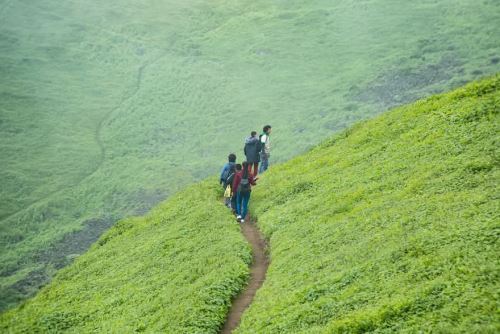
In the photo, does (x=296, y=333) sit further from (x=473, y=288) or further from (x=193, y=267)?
(x=193, y=267)

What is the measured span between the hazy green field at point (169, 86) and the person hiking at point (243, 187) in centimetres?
6376

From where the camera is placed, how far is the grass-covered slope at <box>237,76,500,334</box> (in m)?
15.8

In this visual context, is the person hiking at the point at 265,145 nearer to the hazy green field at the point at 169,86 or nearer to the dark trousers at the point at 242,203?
the dark trousers at the point at 242,203

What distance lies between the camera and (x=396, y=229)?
68.7 feet

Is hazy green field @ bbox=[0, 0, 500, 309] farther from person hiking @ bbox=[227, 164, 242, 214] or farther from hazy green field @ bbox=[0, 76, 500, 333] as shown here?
person hiking @ bbox=[227, 164, 242, 214]

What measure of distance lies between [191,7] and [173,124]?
6673 centimetres

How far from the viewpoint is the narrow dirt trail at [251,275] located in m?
22.4

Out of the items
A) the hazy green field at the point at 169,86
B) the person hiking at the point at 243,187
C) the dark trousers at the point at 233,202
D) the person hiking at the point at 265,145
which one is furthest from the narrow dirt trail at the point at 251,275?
the hazy green field at the point at 169,86

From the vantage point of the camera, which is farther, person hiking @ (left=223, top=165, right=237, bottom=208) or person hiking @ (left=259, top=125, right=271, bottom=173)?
Result: person hiking @ (left=259, top=125, right=271, bottom=173)

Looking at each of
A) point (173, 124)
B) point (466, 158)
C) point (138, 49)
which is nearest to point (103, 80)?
point (138, 49)

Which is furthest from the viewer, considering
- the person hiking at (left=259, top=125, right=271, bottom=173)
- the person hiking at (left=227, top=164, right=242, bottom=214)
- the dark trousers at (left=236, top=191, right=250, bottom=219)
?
the person hiking at (left=259, top=125, right=271, bottom=173)

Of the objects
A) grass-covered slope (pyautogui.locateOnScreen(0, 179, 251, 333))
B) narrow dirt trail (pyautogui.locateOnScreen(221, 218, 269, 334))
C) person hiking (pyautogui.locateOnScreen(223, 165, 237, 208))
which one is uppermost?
person hiking (pyautogui.locateOnScreen(223, 165, 237, 208))

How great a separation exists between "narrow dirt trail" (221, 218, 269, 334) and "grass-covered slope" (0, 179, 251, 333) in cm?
37

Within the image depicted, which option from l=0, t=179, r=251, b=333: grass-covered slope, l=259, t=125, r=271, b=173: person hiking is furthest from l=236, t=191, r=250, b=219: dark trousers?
l=259, t=125, r=271, b=173: person hiking
